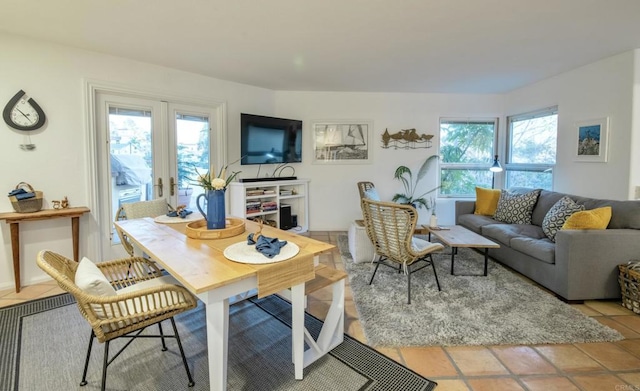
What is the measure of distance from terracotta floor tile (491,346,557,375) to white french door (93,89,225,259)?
330 centimetres

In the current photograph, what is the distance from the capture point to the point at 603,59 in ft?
11.2

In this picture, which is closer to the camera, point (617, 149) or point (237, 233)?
point (237, 233)

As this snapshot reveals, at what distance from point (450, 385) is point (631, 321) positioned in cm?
176

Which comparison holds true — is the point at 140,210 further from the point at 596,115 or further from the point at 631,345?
the point at 596,115

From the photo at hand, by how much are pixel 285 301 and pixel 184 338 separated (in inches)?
32.8

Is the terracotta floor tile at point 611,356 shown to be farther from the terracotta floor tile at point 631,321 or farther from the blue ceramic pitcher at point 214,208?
the blue ceramic pitcher at point 214,208

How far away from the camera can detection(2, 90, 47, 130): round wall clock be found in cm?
283

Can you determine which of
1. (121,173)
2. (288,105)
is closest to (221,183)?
(121,173)

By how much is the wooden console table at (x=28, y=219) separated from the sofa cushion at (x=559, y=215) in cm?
466

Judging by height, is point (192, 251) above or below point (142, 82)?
below

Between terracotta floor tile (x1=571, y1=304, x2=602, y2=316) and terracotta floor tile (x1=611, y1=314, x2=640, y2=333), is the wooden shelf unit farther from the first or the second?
terracotta floor tile (x1=611, y1=314, x2=640, y2=333)

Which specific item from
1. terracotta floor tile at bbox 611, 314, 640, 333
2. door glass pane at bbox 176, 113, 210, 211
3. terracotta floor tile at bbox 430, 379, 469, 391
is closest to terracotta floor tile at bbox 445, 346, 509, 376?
terracotta floor tile at bbox 430, 379, 469, 391

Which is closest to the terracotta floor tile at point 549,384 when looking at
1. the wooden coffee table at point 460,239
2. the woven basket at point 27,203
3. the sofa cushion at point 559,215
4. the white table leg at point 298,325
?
the white table leg at point 298,325

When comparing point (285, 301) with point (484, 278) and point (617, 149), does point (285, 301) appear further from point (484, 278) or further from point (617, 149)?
point (617, 149)
